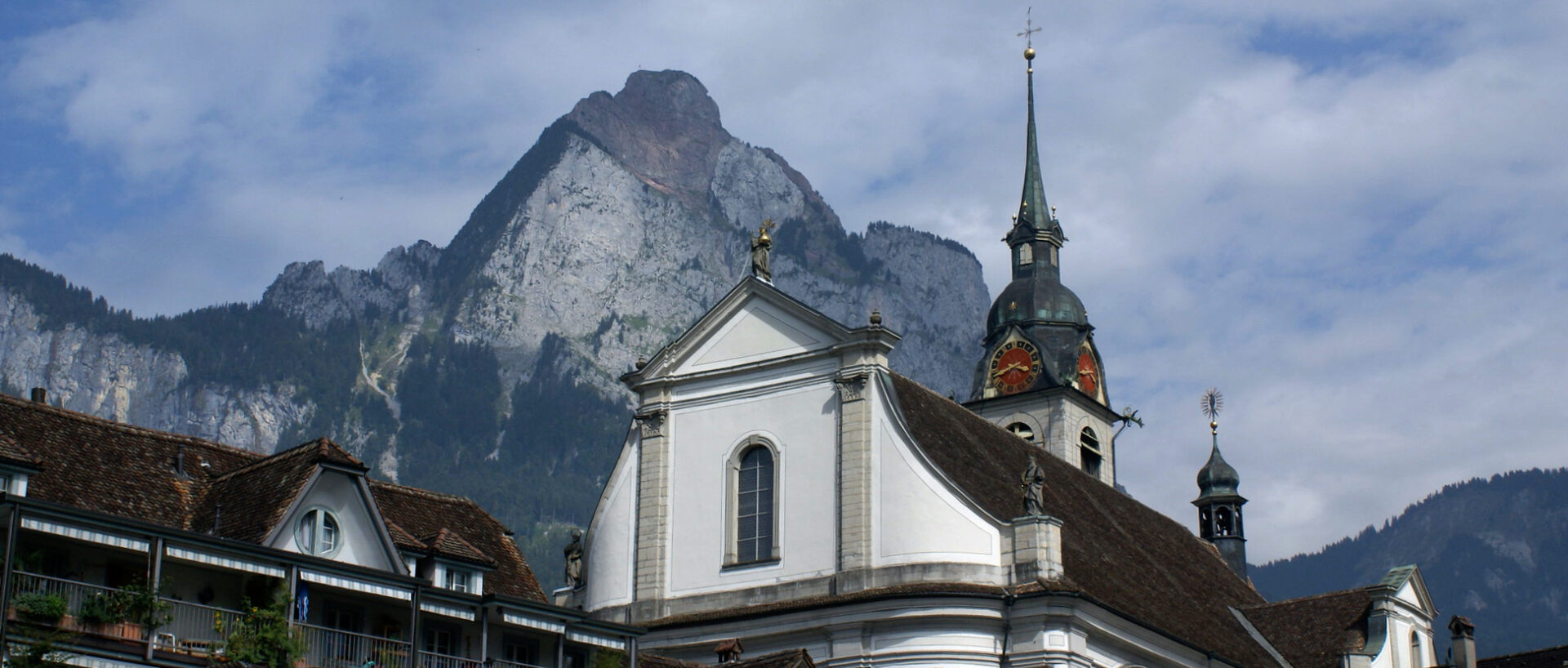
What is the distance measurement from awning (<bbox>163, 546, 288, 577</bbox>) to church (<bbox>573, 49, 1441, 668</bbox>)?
995cm

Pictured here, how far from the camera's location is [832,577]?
41.1 metres

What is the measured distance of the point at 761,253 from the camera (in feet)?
148

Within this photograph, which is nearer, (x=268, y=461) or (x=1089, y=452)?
(x=268, y=461)

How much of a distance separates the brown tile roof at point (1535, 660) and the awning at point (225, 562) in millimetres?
36050

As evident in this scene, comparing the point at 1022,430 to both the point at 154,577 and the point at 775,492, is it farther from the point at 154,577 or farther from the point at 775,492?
the point at 154,577

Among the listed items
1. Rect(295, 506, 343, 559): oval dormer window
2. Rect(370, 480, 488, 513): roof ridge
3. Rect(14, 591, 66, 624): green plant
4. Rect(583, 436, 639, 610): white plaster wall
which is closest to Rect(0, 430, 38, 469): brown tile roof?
Rect(14, 591, 66, 624): green plant

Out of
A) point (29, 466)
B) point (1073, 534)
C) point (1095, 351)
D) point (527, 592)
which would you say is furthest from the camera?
point (1095, 351)

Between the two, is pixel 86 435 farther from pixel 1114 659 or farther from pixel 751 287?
pixel 1114 659

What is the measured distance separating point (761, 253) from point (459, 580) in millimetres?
12029

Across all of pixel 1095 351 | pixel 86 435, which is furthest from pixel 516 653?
pixel 1095 351

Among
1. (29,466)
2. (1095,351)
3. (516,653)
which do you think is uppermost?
(1095,351)

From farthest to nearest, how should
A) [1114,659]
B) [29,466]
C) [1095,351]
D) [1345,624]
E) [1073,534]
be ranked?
1. [1095,351]
2. [1345,624]
3. [1073,534]
4. [1114,659]
5. [29,466]

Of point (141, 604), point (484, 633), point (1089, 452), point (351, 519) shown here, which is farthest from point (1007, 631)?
point (1089, 452)

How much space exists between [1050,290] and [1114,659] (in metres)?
25.3
